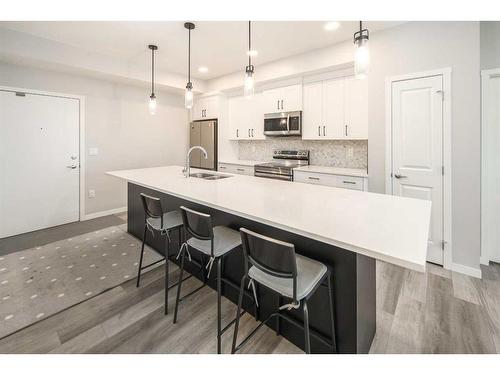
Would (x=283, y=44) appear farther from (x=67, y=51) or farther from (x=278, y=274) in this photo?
(x=278, y=274)

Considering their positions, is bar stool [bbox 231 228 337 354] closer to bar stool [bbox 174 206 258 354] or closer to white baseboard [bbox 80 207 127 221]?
bar stool [bbox 174 206 258 354]

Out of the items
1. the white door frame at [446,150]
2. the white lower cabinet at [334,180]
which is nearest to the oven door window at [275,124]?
the white lower cabinet at [334,180]

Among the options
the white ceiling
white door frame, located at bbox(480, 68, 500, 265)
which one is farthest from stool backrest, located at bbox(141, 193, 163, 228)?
white door frame, located at bbox(480, 68, 500, 265)

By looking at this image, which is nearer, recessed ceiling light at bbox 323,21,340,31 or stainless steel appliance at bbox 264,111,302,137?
recessed ceiling light at bbox 323,21,340,31

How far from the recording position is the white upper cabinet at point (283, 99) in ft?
13.3

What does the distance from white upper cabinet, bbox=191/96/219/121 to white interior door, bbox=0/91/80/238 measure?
2.26 m

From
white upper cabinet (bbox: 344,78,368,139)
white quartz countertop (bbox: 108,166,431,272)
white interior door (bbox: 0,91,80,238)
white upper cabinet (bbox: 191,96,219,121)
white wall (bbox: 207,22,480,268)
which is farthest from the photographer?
white upper cabinet (bbox: 191,96,219,121)

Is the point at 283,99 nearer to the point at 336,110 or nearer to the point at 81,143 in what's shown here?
the point at 336,110

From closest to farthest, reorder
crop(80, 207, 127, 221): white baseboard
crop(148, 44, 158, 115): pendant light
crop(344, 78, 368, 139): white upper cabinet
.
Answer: crop(344, 78, 368, 139): white upper cabinet < crop(148, 44, 158, 115): pendant light < crop(80, 207, 127, 221): white baseboard

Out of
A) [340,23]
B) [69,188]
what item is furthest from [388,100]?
[69,188]

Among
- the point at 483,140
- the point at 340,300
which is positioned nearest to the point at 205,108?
the point at 483,140

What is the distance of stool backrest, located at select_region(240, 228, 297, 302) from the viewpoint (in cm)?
124
